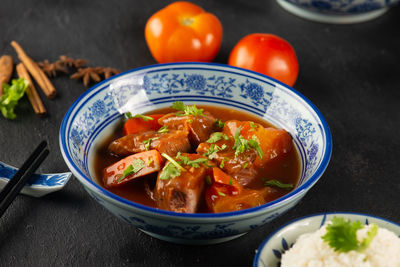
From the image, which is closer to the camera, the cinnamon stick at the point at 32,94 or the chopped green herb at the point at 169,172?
the chopped green herb at the point at 169,172

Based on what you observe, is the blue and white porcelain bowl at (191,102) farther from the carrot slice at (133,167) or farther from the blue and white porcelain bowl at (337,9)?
the blue and white porcelain bowl at (337,9)

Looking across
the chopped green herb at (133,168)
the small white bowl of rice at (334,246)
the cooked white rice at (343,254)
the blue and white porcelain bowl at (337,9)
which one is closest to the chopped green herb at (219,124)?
the chopped green herb at (133,168)

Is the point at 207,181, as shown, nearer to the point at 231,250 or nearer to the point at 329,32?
the point at 231,250

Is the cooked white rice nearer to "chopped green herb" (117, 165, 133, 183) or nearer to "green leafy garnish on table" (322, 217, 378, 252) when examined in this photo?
"green leafy garnish on table" (322, 217, 378, 252)

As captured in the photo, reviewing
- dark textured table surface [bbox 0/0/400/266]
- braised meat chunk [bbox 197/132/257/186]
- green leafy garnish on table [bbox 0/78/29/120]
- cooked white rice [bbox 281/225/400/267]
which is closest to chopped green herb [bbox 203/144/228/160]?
braised meat chunk [bbox 197/132/257/186]

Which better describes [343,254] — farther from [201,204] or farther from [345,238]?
[201,204]

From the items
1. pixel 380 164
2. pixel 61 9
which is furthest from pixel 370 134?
pixel 61 9
